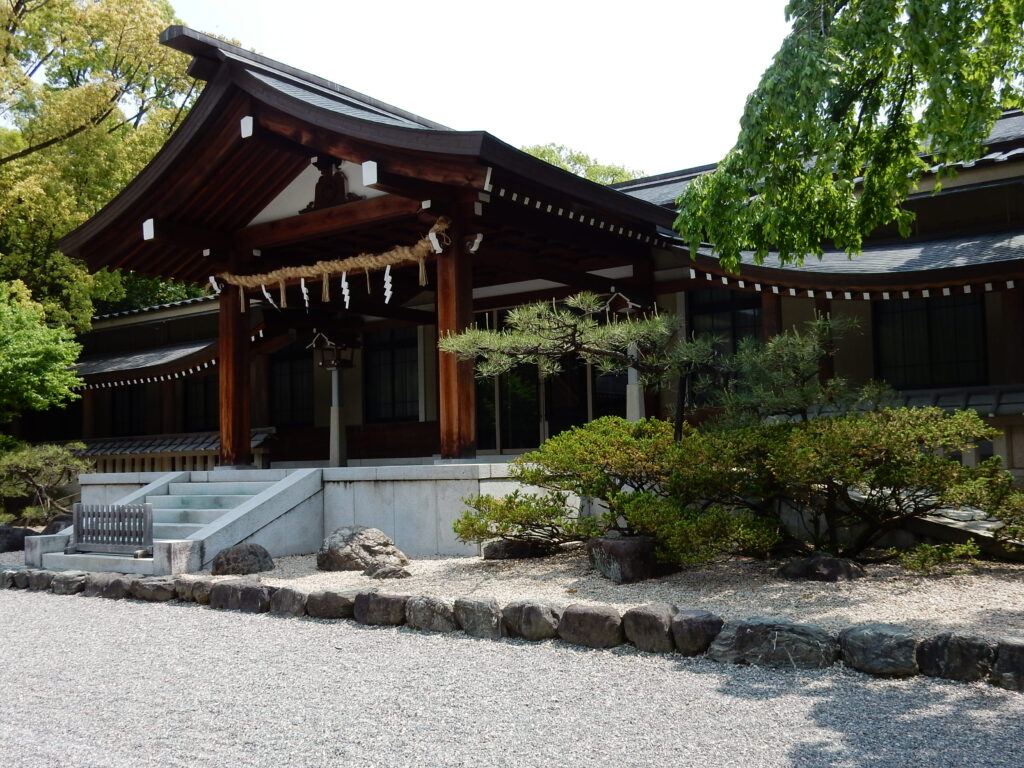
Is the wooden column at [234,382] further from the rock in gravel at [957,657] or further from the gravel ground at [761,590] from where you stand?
the rock in gravel at [957,657]

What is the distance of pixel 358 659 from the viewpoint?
5.16 m

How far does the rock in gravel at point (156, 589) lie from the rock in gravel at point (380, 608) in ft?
7.04

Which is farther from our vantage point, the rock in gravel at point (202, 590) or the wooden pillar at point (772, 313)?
the wooden pillar at point (772, 313)

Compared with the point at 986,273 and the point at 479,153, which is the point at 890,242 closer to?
the point at 986,273

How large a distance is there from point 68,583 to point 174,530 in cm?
125

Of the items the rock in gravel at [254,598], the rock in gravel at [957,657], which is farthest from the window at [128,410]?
the rock in gravel at [957,657]

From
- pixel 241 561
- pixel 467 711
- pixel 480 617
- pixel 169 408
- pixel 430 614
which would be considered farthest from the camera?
pixel 169 408

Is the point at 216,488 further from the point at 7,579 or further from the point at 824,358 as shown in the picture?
the point at 824,358

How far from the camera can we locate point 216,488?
10.4 meters

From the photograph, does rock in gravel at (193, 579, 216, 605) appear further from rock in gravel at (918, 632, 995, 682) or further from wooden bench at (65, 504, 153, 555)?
rock in gravel at (918, 632, 995, 682)

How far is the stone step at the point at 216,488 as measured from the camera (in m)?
10.0

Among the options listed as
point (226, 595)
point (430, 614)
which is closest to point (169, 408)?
point (226, 595)

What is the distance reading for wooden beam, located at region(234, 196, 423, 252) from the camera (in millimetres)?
9633

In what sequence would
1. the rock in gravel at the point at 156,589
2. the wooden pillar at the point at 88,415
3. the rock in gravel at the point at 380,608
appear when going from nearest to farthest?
the rock in gravel at the point at 380,608 → the rock in gravel at the point at 156,589 → the wooden pillar at the point at 88,415
